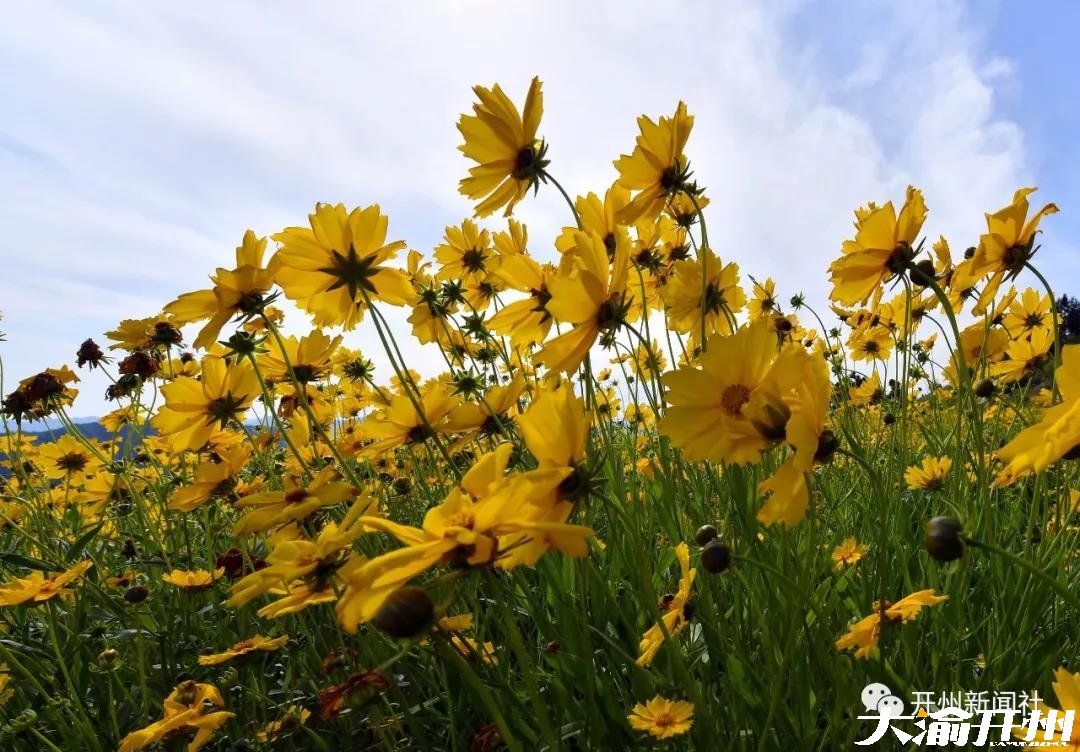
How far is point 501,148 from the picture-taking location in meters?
1.24

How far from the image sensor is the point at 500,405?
128cm

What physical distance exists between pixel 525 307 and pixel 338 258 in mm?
324

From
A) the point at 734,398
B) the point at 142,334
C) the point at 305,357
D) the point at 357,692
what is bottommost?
the point at 357,692

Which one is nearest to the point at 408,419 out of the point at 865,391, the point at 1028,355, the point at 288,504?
the point at 288,504

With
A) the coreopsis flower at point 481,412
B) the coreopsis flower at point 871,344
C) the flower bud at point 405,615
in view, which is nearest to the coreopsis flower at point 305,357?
the coreopsis flower at point 481,412

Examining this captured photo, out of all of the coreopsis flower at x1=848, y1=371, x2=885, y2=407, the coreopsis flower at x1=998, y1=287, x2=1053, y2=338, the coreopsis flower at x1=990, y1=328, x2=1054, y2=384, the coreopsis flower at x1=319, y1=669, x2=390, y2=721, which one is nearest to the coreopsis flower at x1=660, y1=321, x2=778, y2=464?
the coreopsis flower at x1=319, y1=669, x2=390, y2=721

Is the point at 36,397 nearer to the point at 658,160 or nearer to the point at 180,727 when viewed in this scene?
the point at 180,727

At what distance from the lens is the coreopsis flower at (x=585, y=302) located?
91 cm

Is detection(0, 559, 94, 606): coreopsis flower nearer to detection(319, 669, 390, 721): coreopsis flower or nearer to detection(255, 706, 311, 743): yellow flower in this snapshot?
detection(255, 706, 311, 743): yellow flower

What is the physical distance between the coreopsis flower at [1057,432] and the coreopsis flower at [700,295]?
71 cm

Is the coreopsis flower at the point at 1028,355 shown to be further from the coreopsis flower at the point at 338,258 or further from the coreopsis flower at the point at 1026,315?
the coreopsis flower at the point at 338,258

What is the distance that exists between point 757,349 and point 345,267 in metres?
0.65

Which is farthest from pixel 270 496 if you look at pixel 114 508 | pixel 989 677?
pixel 114 508

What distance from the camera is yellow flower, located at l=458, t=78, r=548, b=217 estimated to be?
3.93 ft
